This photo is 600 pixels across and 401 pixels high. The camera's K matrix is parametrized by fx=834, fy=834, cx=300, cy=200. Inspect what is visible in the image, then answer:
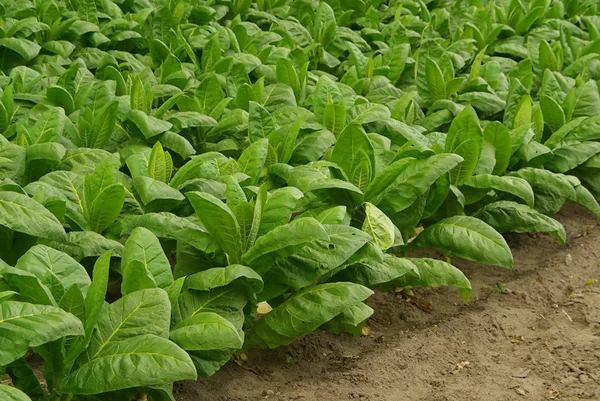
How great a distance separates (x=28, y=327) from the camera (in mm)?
2281

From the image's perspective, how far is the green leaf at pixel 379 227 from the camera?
3.26m

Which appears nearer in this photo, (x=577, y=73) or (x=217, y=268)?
(x=217, y=268)

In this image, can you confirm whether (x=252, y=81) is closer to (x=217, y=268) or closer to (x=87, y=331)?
(x=217, y=268)

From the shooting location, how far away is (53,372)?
8.37 ft

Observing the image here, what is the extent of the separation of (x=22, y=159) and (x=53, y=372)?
1.16 meters

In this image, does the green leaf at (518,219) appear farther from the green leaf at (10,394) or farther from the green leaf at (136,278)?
the green leaf at (10,394)

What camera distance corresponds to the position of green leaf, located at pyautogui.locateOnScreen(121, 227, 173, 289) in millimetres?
2760

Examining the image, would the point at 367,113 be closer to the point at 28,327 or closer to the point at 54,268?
the point at 54,268

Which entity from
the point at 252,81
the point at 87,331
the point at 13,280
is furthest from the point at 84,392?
the point at 252,81

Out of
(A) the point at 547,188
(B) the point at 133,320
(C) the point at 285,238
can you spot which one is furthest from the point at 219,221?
(A) the point at 547,188

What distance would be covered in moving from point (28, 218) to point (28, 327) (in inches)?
24.4

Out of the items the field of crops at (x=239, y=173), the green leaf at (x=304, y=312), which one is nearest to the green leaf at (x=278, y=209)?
the field of crops at (x=239, y=173)

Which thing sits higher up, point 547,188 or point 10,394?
point 10,394

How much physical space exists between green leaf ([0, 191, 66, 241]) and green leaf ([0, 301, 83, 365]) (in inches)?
19.1
